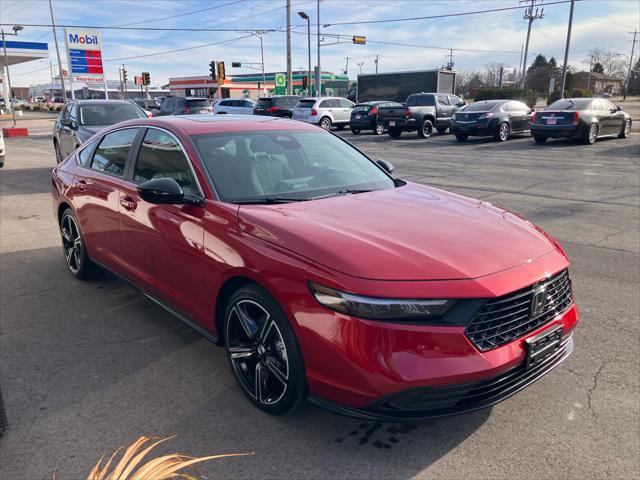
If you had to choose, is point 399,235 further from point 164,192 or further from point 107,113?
point 107,113

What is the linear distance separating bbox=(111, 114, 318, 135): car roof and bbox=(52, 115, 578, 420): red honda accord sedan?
19 millimetres

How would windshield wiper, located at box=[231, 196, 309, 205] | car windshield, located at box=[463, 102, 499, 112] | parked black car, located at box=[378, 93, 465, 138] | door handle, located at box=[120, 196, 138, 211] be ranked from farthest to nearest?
parked black car, located at box=[378, 93, 465, 138], car windshield, located at box=[463, 102, 499, 112], door handle, located at box=[120, 196, 138, 211], windshield wiper, located at box=[231, 196, 309, 205]

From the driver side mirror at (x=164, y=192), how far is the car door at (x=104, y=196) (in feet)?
3.34

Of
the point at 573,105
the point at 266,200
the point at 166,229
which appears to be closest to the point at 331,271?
the point at 266,200

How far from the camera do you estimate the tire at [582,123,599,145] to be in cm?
1881

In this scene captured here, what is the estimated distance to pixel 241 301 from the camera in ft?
10.0

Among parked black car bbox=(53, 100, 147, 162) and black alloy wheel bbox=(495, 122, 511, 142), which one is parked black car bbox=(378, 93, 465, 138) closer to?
black alloy wheel bbox=(495, 122, 511, 142)

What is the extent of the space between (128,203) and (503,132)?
19.3 meters

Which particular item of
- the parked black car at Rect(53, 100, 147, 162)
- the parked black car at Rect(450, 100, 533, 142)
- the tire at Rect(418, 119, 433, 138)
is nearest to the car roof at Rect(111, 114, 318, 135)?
the parked black car at Rect(53, 100, 147, 162)

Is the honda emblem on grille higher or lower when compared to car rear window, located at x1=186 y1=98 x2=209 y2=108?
lower

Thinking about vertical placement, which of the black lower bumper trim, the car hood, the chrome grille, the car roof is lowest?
the black lower bumper trim

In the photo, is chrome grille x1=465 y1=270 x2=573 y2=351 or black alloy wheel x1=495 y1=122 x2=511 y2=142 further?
black alloy wheel x1=495 y1=122 x2=511 y2=142

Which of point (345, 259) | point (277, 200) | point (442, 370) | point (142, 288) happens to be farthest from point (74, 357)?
point (442, 370)

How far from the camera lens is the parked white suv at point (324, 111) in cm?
2648
